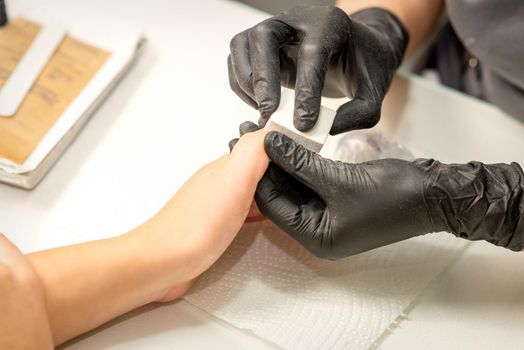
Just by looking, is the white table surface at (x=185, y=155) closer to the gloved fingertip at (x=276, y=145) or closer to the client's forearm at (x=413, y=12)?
the client's forearm at (x=413, y=12)

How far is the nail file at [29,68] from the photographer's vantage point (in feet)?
3.60

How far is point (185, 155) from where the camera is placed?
1.08 metres

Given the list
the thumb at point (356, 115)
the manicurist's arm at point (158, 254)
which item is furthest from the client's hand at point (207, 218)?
the thumb at point (356, 115)

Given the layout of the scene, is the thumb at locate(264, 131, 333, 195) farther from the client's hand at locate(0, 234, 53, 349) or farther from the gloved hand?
the client's hand at locate(0, 234, 53, 349)

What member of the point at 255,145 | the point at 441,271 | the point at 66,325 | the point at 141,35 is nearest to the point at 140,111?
the point at 141,35

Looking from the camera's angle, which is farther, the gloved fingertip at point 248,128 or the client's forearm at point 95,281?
the gloved fingertip at point 248,128

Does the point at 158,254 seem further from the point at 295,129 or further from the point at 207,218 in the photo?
the point at 295,129

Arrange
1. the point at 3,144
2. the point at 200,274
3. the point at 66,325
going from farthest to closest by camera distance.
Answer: the point at 3,144
the point at 200,274
the point at 66,325

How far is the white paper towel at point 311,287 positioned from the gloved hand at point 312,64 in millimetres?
189

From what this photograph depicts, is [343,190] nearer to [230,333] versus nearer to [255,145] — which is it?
[255,145]

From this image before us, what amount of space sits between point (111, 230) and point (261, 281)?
23 cm

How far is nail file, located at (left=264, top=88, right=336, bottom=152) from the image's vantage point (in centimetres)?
87

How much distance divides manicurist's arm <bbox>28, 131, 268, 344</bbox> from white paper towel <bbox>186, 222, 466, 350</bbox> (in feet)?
0.21

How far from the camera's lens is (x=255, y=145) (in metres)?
0.85
